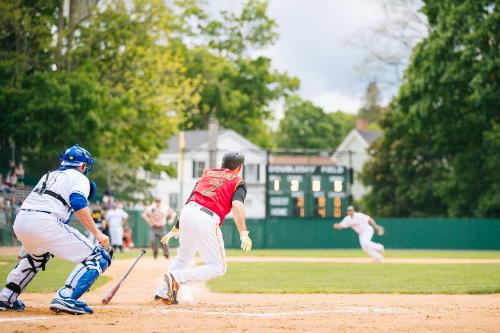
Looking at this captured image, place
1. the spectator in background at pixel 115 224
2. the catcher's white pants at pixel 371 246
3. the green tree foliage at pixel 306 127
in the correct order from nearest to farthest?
the catcher's white pants at pixel 371 246
the spectator in background at pixel 115 224
the green tree foliage at pixel 306 127

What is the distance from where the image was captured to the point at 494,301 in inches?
531

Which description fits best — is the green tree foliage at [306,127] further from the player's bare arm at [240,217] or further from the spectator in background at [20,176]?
the player's bare arm at [240,217]

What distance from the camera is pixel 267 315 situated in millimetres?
10133

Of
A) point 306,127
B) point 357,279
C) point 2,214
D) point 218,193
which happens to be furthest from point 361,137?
point 218,193

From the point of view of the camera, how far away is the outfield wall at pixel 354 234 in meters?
43.6

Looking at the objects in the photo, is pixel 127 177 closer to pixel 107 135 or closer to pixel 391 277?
pixel 107 135

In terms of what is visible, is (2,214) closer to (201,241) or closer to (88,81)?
(88,81)

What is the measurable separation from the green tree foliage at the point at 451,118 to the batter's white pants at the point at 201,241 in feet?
114

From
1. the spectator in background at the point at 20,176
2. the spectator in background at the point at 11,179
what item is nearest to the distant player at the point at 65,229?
the spectator in background at the point at 11,179

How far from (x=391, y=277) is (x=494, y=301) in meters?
6.04

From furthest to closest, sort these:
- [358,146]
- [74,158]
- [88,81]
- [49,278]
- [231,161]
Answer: [358,146], [88,81], [49,278], [231,161], [74,158]

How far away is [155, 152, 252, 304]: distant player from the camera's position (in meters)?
10.7

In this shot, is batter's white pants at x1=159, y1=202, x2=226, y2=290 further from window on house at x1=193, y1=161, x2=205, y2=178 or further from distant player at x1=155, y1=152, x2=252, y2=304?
window on house at x1=193, y1=161, x2=205, y2=178

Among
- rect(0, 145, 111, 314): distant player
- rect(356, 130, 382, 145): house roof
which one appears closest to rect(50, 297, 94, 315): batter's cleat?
rect(0, 145, 111, 314): distant player
